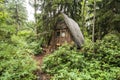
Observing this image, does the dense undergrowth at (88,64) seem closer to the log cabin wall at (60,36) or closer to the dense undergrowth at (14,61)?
the dense undergrowth at (14,61)

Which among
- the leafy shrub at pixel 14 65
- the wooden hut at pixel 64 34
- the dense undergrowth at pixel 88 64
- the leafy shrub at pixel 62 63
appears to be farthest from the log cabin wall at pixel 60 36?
the leafy shrub at pixel 14 65

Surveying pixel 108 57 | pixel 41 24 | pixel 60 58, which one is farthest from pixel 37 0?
pixel 108 57

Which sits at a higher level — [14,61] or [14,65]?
[14,61]

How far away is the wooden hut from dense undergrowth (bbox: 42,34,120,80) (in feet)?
8.15

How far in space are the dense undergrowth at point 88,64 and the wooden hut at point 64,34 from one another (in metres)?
2.48

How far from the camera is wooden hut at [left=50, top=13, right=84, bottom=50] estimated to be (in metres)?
15.8

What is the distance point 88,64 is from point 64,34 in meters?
6.76

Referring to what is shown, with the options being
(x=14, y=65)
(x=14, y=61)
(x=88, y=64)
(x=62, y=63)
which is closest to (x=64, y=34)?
(x=62, y=63)

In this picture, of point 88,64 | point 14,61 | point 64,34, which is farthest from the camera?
point 64,34

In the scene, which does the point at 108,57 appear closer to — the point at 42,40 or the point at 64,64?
the point at 64,64

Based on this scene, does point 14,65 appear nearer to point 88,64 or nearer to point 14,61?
point 14,61

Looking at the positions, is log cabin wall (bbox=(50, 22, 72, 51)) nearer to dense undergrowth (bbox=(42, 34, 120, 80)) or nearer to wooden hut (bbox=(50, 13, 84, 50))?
wooden hut (bbox=(50, 13, 84, 50))

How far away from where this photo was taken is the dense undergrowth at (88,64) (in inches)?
348

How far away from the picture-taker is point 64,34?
16844mm
